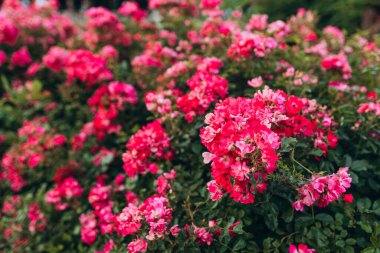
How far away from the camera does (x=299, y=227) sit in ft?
5.72

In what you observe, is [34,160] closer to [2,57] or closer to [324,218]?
[2,57]

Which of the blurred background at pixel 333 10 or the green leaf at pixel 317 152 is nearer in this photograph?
the green leaf at pixel 317 152

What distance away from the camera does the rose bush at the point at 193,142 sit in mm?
1551

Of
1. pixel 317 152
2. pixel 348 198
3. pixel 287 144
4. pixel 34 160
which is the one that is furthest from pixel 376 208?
pixel 34 160

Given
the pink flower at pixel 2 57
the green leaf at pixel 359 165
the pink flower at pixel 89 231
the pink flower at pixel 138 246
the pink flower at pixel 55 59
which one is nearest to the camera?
the pink flower at pixel 138 246

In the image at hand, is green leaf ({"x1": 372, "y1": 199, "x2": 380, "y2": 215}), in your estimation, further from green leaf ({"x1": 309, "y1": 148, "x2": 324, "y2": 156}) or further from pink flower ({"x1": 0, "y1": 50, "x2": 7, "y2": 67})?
pink flower ({"x1": 0, "y1": 50, "x2": 7, "y2": 67})

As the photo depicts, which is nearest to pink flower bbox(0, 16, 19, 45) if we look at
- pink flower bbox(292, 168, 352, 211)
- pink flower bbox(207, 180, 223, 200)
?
pink flower bbox(207, 180, 223, 200)

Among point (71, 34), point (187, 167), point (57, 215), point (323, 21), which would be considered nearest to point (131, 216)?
point (187, 167)

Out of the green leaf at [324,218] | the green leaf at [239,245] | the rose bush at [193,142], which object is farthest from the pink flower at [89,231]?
the green leaf at [324,218]

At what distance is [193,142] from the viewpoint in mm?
2203

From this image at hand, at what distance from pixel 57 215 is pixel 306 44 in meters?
2.35

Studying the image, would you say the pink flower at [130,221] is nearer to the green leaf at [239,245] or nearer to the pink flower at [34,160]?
the green leaf at [239,245]

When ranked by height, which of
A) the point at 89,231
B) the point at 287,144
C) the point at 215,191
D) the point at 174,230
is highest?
the point at 287,144

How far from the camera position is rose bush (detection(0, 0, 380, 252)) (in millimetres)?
1551
